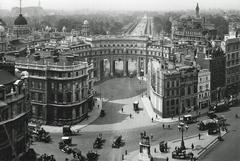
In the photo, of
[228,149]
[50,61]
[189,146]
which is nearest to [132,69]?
[50,61]

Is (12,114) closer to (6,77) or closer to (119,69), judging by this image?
(6,77)

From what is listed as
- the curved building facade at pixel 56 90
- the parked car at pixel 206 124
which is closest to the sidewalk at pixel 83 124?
the curved building facade at pixel 56 90

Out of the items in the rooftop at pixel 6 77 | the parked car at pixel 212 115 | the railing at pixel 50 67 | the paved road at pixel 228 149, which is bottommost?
the paved road at pixel 228 149

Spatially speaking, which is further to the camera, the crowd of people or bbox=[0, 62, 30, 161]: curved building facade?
the crowd of people

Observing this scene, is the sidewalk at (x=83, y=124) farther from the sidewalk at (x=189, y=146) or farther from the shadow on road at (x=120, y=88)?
the sidewalk at (x=189, y=146)

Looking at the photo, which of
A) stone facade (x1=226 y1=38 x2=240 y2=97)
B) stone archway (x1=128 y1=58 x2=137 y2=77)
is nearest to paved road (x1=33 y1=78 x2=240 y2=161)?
stone facade (x1=226 y1=38 x2=240 y2=97)

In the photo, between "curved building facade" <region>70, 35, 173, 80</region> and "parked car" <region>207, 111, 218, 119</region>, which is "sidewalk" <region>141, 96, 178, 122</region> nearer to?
"parked car" <region>207, 111, 218, 119</region>

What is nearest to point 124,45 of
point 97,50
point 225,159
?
point 97,50

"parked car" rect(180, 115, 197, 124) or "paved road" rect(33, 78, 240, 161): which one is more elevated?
"parked car" rect(180, 115, 197, 124)
